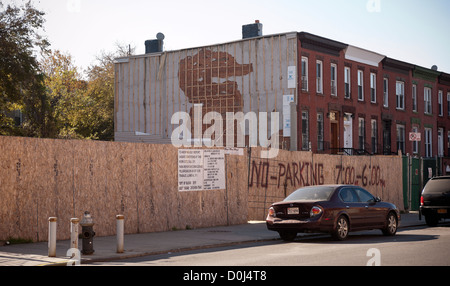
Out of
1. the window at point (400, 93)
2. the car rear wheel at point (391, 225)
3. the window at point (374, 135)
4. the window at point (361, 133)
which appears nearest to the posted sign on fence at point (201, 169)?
the car rear wheel at point (391, 225)

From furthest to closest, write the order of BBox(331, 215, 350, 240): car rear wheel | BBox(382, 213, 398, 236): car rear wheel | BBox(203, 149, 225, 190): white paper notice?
1. BBox(203, 149, 225, 190): white paper notice
2. BBox(382, 213, 398, 236): car rear wheel
3. BBox(331, 215, 350, 240): car rear wheel

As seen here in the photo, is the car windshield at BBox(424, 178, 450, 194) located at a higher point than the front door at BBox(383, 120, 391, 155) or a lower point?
lower

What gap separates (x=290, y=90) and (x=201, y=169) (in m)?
15.6

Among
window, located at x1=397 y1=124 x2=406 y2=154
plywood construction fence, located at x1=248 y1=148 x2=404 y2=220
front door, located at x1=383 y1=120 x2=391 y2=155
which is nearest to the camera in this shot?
plywood construction fence, located at x1=248 y1=148 x2=404 y2=220

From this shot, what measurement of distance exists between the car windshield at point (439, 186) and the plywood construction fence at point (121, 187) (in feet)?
16.9

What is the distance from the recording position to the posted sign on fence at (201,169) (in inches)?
767

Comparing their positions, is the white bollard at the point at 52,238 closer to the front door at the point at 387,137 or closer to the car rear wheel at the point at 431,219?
the car rear wheel at the point at 431,219

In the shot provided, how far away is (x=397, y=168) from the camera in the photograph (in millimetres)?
31391

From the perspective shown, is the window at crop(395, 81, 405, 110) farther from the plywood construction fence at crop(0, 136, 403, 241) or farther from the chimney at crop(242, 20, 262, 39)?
the plywood construction fence at crop(0, 136, 403, 241)

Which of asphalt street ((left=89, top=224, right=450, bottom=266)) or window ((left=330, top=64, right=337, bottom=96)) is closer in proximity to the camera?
asphalt street ((left=89, top=224, right=450, bottom=266))

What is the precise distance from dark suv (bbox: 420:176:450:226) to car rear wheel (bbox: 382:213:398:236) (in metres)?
3.84

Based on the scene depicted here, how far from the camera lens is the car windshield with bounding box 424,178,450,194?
2166cm

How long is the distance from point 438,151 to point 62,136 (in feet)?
96.8

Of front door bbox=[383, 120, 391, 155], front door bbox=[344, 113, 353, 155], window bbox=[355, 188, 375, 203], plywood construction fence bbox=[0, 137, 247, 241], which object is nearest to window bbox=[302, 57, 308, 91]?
front door bbox=[344, 113, 353, 155]
